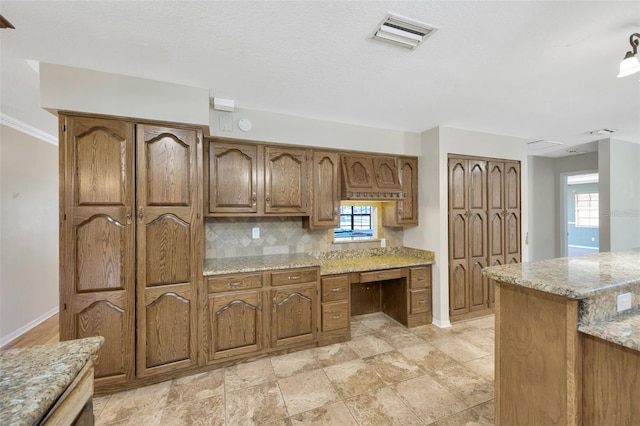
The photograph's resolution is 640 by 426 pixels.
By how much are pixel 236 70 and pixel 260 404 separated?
2544 millimetres

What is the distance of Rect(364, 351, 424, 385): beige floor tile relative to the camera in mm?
2363

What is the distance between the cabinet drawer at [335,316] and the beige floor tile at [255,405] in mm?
811

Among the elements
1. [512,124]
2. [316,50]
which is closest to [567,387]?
[316,50]

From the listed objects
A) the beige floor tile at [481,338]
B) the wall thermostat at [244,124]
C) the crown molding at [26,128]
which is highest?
the crown molding at [26,128]

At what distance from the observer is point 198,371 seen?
2.44 m

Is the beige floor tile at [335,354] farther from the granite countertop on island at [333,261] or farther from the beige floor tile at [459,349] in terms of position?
the beige floor tile at [459,349]

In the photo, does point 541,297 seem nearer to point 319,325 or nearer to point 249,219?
point 319,325

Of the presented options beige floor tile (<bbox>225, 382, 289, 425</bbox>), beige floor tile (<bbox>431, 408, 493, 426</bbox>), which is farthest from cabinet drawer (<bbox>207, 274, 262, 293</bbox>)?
beige floor tile (<bbox>431, 408, 493, 426</bbox>)

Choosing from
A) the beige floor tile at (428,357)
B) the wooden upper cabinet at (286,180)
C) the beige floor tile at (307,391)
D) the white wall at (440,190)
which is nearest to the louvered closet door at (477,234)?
the white wall at (440,190)

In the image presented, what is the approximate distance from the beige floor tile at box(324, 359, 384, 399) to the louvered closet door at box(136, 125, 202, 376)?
49.5 inches

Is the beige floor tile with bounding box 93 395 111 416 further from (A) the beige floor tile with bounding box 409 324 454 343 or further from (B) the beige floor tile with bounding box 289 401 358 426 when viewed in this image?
(A) the beige floor tile with bounding box 409 324 454 343

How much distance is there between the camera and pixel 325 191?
3172 millimetres

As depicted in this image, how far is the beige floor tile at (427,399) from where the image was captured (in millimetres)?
1938

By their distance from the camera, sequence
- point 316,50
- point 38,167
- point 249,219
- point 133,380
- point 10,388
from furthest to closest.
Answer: point 38,167
point 249,219
point 133,380
point 316,50
point 10,388
